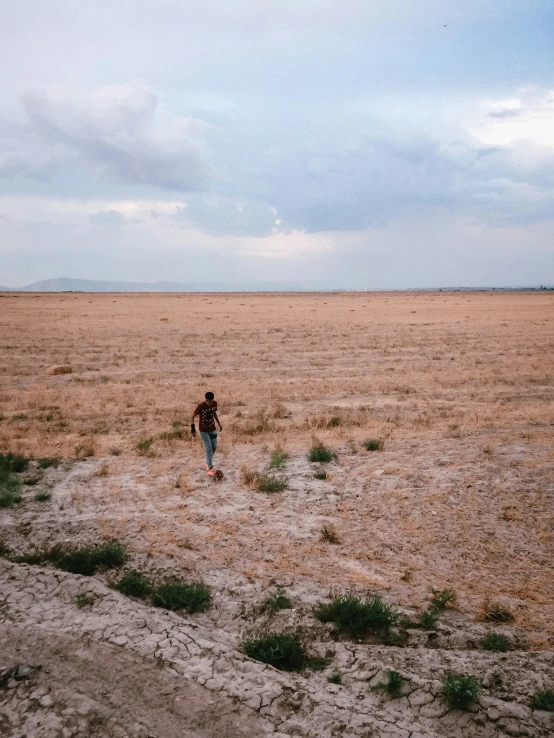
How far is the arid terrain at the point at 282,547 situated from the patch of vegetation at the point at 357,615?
138mm

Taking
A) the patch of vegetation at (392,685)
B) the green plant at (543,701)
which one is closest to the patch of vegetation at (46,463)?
the patch of vegetation at (392,685)

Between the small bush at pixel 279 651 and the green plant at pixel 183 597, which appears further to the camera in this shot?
the green plant at pixel 183 597

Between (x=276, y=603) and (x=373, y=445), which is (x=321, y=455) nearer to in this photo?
(x=373, y=445)

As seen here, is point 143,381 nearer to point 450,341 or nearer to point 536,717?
point 536,717

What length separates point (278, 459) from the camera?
10.4 metres

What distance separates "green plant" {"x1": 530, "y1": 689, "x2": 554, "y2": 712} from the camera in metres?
4.34

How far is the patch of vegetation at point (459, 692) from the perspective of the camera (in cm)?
434

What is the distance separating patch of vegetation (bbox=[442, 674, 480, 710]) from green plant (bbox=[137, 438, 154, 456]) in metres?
7.78

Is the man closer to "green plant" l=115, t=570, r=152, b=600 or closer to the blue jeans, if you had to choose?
the blue jeans

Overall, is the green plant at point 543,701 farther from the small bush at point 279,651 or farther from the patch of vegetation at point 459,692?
the small bush at point 279,651

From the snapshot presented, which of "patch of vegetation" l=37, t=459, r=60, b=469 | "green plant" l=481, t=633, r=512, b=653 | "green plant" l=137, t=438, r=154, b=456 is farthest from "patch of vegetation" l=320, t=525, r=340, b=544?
"patch of vegetation" l=37, t=459, r=60, b=469

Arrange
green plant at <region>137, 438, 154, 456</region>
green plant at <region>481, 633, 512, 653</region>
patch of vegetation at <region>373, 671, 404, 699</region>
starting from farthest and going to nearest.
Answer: green plant at <region>137, 438, 154, 456</region>, green plant at <region>481, 633, 512, 653</region>, patch of vegetation at <region>373, 671, 404, 699</region>

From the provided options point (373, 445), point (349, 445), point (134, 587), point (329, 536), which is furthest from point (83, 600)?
point (373, 445)

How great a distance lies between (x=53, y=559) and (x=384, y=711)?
472 cm
